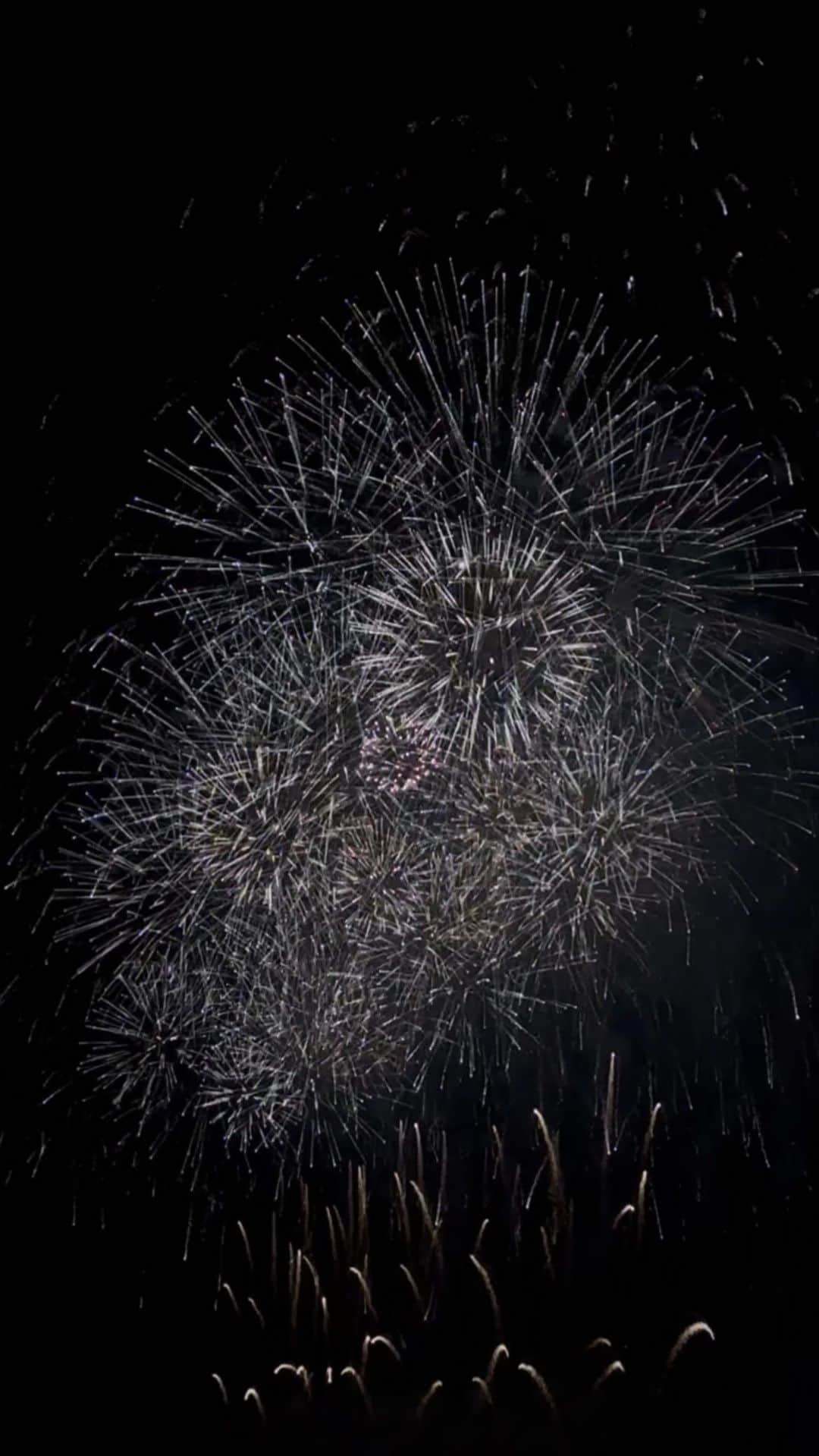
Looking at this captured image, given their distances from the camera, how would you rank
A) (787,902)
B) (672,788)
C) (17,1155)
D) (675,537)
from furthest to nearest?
(17,1155), (787,902), (672,788), (675,537)

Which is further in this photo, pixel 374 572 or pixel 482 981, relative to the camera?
pixel 482 981

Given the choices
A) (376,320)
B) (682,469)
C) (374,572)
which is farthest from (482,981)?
(376,320)

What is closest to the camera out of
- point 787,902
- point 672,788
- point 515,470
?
point 515,470

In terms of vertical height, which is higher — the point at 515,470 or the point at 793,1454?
the point at 515,470

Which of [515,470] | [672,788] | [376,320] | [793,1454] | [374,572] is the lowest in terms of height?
[793,1454]

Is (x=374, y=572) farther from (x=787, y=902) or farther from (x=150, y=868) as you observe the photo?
(x=787, y=902)

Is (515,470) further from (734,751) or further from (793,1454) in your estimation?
(793,1454)

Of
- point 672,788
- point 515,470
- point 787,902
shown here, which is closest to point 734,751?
point 672,788
